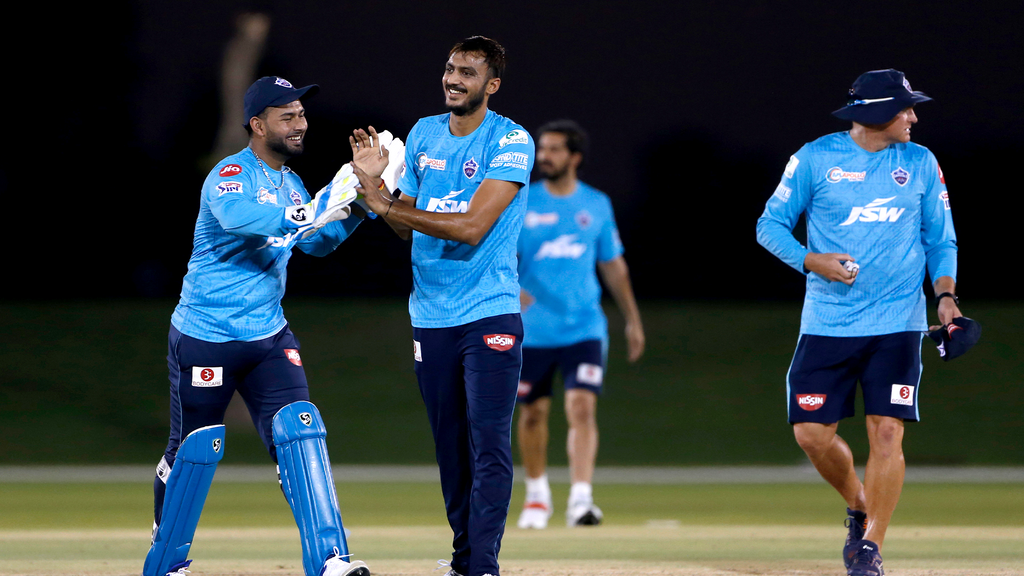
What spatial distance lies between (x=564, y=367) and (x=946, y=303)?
3642mm

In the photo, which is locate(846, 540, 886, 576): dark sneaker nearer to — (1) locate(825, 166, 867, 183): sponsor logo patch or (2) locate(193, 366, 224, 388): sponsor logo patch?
(1) locate(825, 166, 867, 183): sponsor logo patch

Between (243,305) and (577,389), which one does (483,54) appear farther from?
(577,389)

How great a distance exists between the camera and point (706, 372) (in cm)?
2008

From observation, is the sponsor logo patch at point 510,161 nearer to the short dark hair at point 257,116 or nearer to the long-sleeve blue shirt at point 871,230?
the short dark hair at point 257,116

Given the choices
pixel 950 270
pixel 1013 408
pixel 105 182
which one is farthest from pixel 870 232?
pixel 105 182

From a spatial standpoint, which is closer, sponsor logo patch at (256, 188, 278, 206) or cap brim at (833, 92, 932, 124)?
sponsor logo patch at (256, 188, 278, 206)

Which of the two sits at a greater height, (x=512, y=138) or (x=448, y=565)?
(x=512, y=138)

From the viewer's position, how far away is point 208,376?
571 centimetres

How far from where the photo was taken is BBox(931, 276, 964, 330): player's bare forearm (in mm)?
6141

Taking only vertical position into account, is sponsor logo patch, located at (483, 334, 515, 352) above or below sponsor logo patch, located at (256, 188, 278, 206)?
below

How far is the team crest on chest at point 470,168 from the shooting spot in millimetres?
5703

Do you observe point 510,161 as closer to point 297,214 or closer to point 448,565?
point 297,214

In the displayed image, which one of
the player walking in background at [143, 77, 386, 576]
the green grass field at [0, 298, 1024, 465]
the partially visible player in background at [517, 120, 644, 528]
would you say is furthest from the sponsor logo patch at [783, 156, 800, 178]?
the green grass field at [0, 298, 1024, 465]

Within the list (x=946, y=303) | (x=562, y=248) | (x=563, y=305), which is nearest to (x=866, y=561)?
(x=946, y=303)
